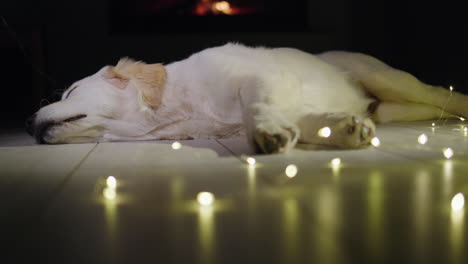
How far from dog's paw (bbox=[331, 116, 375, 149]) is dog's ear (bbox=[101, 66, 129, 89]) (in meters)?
1.20

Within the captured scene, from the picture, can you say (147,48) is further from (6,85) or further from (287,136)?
(287,136)

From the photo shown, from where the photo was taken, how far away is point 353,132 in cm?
204

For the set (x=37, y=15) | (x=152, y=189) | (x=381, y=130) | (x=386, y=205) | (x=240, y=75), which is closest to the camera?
(x=386, y=205)

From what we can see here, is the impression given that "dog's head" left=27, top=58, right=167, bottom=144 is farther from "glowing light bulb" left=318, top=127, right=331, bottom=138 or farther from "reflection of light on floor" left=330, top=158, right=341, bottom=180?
"reflection of light on floor" left=330, top=158, right=341, bottom=180

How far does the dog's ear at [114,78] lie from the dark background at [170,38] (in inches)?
92.5

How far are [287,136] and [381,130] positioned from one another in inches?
44.1

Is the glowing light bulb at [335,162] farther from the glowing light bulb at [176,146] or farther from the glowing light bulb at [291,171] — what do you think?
the glowing light bulb at [176,146]

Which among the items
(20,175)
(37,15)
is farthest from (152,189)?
(37,15)

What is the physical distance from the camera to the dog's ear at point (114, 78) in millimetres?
2602

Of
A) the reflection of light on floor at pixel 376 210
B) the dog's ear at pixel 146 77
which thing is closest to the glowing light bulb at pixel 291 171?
the reflection of light on floor at pixel 376 210

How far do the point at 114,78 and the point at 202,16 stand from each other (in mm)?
2964

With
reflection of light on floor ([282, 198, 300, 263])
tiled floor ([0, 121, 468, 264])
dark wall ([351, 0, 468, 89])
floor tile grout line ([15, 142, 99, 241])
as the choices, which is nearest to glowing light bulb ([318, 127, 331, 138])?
tiled floor ([0, 121, 468, 264])

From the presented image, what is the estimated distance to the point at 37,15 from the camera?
5.21 meters

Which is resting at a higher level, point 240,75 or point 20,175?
point 240,75
